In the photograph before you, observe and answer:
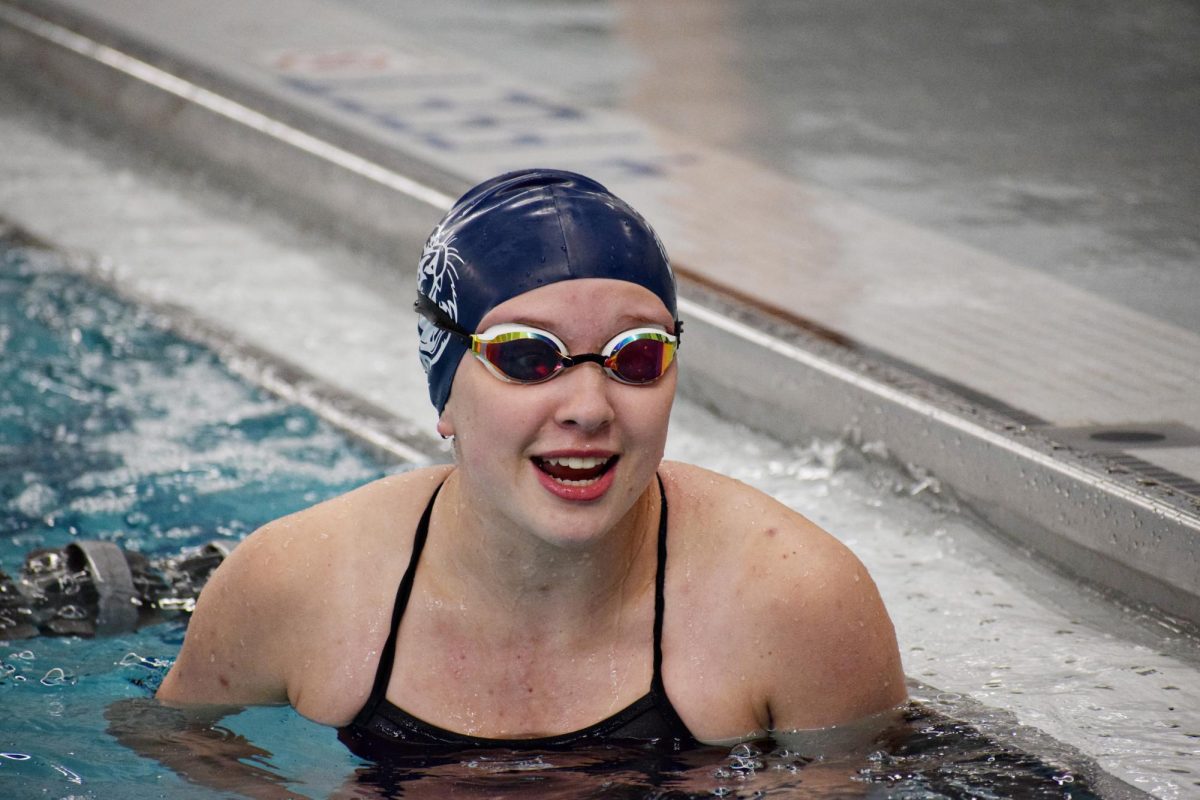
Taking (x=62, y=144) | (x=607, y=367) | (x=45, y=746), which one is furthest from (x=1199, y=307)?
(x=62, y=144)

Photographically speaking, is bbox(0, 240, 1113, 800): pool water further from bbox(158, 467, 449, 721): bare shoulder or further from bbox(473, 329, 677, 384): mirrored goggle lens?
bbox(473, 329, 677, 384): mirrored goggle lens

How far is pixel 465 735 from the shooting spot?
2605 mm

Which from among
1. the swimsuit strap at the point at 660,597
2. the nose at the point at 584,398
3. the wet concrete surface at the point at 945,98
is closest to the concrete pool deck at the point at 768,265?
the wet concrete surface at the point at 945,98

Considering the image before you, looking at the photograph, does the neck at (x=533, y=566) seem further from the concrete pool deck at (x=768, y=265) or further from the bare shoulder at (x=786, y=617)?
the concrete pool deck at (x=768, y=265)

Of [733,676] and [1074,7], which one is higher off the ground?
[1074,7]

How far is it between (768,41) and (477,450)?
6557 millimetres

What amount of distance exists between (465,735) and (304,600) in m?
0.33

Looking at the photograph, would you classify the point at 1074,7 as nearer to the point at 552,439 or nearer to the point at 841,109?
the point at 841,109

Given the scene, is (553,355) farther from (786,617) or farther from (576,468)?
(786,617)

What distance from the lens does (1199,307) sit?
196 inches

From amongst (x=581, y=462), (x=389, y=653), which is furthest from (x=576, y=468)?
(x=389, y=653)

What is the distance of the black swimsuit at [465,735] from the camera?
8.39 ft

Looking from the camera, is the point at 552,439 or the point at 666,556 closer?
the point at 552,439

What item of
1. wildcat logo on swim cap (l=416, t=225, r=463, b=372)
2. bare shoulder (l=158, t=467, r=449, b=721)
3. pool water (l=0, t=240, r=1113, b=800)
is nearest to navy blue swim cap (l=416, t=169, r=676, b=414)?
wildcat logo on swim cap (l=416, t=225, r=463, b=372)
